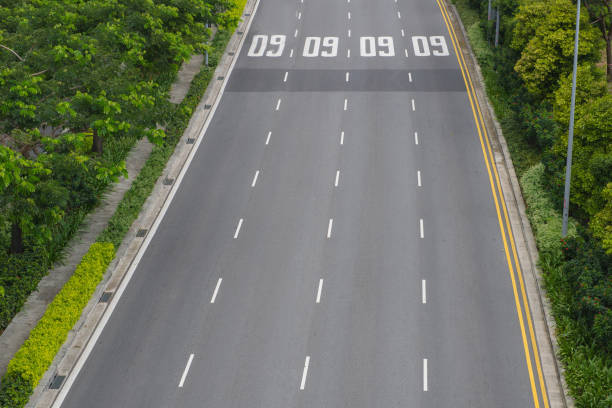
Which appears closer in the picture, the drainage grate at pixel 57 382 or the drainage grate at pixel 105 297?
the drainage grate at pixel 57 382

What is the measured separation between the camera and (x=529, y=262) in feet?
92.8

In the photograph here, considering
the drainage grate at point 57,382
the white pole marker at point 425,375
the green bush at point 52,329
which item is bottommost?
the drainage grate at point 57,382

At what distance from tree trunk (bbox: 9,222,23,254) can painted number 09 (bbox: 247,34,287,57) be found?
81.6 feet

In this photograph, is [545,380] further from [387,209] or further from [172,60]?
[172,60]

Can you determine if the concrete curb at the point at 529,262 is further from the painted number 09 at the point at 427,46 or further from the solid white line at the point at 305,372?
the solid white line at the point at 305,372

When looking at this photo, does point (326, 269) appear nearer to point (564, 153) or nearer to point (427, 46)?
point (564, 153)

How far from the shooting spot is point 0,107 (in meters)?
23.5

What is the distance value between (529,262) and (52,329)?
59.4ft

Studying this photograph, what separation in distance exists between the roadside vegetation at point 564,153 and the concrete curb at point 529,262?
315mm

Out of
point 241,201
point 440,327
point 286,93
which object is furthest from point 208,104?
point 440,327

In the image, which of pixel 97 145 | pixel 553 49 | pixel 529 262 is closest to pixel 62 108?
pixel 97 145

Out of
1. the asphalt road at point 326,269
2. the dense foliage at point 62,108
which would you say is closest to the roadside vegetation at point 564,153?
the asphalt road at point 326,269

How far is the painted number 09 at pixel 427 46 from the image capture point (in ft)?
157

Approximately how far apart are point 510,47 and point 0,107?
28.3 meters
